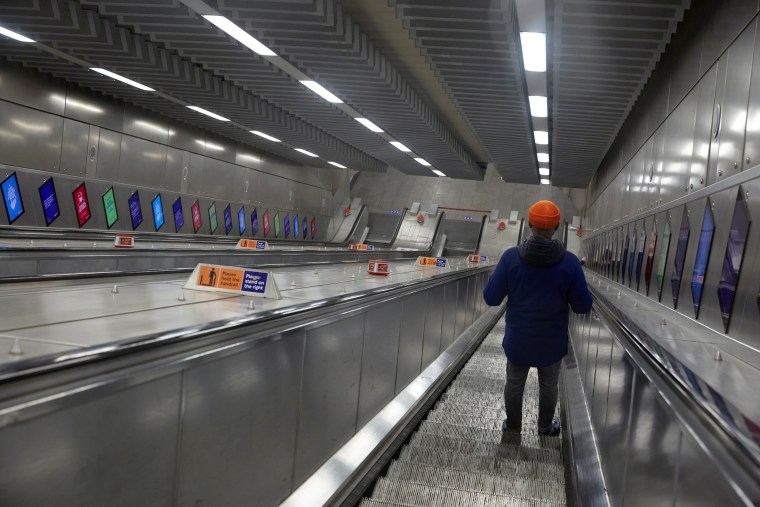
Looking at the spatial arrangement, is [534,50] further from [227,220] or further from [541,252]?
[227,220]

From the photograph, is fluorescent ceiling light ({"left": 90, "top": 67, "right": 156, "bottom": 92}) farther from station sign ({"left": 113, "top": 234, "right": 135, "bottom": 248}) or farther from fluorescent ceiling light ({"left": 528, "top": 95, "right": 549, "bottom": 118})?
fluorescent ceiling light ({"left": 528, "top": 95, "right": 549, "bottom": 118})

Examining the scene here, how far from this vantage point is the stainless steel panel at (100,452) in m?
1.48

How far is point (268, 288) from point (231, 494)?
1137mm

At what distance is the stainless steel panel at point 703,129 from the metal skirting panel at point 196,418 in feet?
12.4

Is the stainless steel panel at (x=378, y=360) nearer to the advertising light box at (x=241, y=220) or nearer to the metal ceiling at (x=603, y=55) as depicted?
the metal ceiling at (x=603, y=55)

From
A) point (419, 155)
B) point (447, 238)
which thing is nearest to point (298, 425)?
point (419, 155)

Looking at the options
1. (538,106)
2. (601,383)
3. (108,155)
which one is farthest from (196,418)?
(108,155)

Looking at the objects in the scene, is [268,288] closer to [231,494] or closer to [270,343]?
[270,343]

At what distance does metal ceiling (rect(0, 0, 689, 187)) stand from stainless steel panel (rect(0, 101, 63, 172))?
103 cm

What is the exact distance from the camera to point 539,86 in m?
10.5

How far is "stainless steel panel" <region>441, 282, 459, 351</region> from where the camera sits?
7.44 metres

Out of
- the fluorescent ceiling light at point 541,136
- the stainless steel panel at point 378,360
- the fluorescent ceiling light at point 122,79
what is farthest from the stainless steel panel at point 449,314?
the fluorescent ceiling light at point 122,79

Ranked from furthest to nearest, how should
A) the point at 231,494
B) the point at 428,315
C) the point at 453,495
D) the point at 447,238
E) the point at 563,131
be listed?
the point at 447,238 < the point at 563,131 < the point at 428,315 < the point at 453,495 < the point at 231,494

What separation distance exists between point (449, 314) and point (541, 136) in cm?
879
